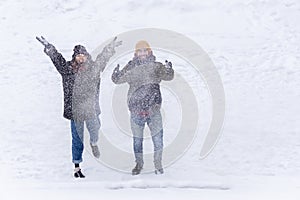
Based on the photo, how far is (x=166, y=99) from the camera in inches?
413

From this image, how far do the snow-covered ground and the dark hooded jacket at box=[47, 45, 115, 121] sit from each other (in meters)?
0.88

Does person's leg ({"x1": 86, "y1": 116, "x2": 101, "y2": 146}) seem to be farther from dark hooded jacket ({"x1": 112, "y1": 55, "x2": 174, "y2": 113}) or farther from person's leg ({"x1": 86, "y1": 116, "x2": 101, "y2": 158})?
dark hooded jacket ({"x1": 112, "y1": 55, "x2": 174, "y2": 113})

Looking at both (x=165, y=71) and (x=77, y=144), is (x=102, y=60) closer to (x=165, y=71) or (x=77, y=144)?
(x=165, y=71)

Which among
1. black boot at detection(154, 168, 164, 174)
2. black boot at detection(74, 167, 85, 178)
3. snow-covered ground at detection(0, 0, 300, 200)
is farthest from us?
black boot at detection(154, 168, 164, 174)

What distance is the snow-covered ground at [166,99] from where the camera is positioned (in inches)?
298

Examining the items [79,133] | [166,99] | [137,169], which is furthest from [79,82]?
[166,99]

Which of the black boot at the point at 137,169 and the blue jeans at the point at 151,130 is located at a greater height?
the blue jeans at the point at 151,130

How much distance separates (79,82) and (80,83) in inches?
0.8

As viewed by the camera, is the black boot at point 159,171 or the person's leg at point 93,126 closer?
the person's leg at point 93,126

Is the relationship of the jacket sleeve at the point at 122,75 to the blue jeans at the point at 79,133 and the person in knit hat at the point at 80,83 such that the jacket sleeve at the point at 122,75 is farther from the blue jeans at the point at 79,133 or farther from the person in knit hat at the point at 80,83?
the blue jeans at the point at 79,133

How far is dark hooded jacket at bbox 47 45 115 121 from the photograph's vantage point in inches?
298

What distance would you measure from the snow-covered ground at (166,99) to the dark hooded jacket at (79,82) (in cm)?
88

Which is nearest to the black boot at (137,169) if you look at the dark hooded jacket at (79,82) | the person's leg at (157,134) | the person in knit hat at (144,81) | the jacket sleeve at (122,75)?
the person's leg at (157,134)

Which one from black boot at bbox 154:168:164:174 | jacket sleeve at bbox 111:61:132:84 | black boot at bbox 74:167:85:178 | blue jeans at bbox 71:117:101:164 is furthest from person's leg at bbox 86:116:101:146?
black boot at bbox 154:168:164:174
